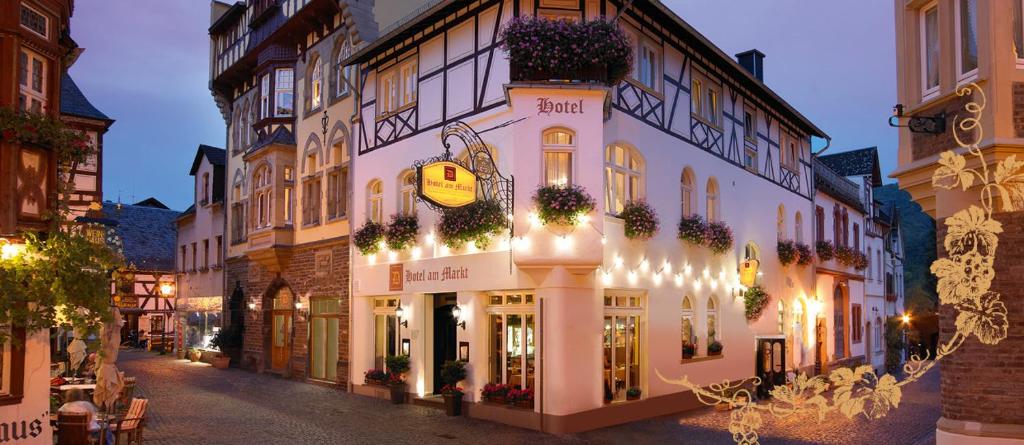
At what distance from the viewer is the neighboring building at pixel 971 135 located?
763 centimetres

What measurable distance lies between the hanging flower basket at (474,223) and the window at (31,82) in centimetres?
718

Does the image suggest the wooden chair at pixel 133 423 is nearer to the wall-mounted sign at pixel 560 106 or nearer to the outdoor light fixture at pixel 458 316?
the outdoor light fixture at pixel 458 316

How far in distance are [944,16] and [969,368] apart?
3.41m

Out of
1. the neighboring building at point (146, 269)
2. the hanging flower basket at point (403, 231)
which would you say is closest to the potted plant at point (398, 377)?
the hanging flower basket at point (403, 231)

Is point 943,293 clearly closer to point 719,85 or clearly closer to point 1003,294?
point 1003,294

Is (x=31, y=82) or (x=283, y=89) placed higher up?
(x=283, y=89)

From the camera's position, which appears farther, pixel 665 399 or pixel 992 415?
pixel 665 399

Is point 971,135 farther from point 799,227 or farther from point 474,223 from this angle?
point 799,227

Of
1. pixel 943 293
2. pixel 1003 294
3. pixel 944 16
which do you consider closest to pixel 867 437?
pixel 1003 294

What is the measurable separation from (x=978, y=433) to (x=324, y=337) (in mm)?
17209

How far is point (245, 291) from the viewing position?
27.4 meters

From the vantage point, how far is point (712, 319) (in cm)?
1998

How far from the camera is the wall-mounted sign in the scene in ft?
48.4

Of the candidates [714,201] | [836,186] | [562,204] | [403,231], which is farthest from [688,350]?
[836,186]
